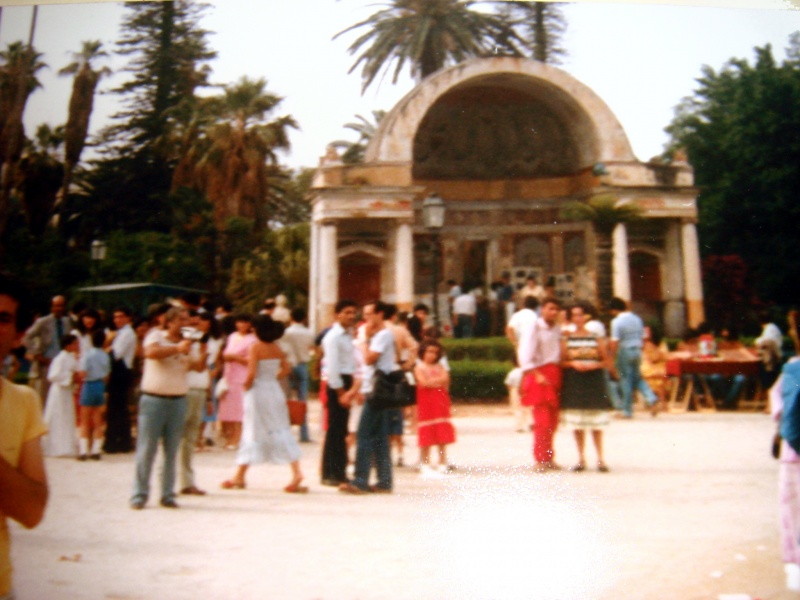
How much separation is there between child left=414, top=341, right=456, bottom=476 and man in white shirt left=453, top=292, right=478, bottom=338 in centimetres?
13

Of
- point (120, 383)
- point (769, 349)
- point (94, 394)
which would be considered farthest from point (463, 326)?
point (94, 394)

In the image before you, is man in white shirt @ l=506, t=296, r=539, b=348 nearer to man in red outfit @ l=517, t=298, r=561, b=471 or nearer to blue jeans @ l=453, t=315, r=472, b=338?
man in red outfit @ l=517, t=298, r=561, b=471

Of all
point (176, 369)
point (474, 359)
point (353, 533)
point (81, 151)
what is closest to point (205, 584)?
point (353, 533)

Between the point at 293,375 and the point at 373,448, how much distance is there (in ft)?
1.77

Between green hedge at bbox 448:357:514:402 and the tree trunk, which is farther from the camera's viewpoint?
the tree trunk

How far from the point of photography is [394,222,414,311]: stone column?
3.72 meters

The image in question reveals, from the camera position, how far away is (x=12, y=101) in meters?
3.77

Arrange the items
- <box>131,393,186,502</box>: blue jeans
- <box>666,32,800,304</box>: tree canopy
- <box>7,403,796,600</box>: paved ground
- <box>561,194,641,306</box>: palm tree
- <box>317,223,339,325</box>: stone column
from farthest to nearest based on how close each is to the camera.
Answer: <box>666,32,800,304</box>: tree canopy < <box>561,194,641,306</box>: palm tree < <box>317,223,339,325</box>: stone column < <box>131,393,186,502</box>: blue jeans < <box>7,403,796,600</box>: paved ground

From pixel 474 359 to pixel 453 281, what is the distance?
450 mm

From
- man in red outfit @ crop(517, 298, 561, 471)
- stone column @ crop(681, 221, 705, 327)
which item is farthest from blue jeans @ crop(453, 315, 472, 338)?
stone column @ crop(681, 221, 705, 327)

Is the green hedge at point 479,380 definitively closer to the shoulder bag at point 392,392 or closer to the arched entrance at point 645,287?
the shoulder bag at point 392,392

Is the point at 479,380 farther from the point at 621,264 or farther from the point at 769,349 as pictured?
the point at 769,349

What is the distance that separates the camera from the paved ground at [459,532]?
3082 mm

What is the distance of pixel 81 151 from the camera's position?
3.73 m
